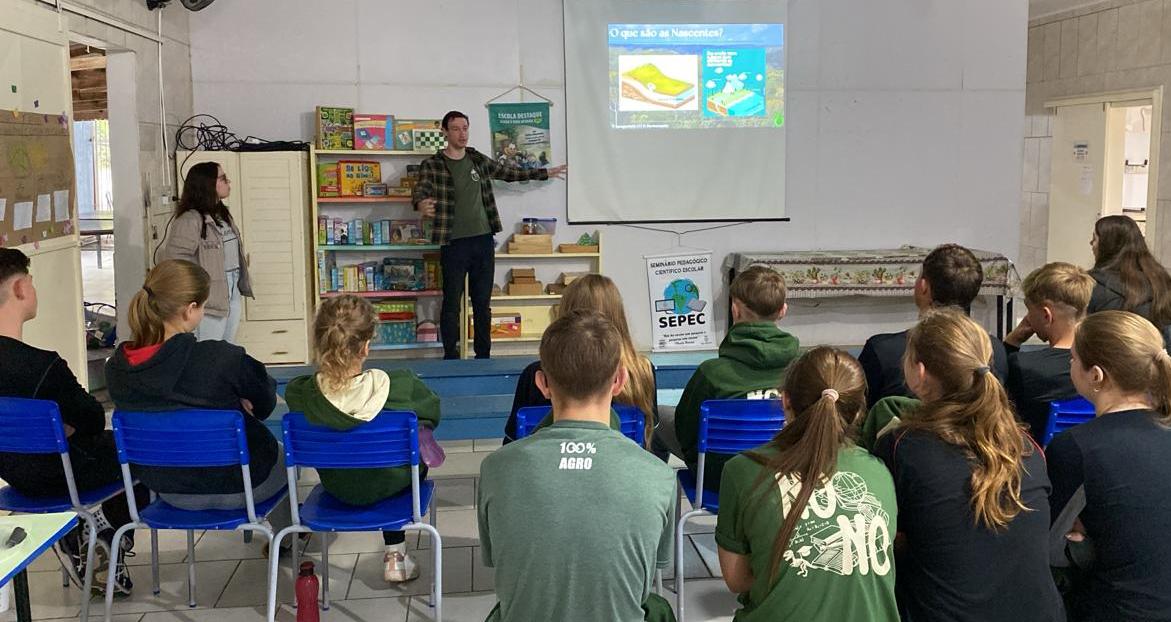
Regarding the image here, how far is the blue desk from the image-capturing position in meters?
1.90

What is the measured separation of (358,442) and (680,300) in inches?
184

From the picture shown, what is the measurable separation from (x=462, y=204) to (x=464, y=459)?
2.06 meters


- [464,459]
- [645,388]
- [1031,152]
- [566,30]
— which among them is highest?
[566,30]

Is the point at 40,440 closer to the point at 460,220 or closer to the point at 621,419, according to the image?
the point at 621,419

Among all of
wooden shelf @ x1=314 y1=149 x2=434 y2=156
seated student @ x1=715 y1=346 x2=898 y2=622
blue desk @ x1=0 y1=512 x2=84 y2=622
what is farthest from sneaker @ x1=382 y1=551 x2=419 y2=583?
wooden shelf @ x1=314 y1=149 x2=434 y2=156

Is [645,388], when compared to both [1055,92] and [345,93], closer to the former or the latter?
[345,93]

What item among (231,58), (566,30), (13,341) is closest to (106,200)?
(231,58)

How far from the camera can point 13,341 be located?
122 inches

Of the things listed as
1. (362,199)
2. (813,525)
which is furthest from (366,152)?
(813,525)

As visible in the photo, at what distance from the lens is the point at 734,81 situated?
7.12 m

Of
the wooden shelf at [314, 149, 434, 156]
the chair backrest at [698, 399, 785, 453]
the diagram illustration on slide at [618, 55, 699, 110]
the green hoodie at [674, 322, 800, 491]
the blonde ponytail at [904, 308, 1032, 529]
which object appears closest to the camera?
the blonde ponytail at [904, 308, 1032, 529]

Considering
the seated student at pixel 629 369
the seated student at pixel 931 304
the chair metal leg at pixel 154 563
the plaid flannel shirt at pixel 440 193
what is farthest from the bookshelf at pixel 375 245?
the seated student at pixel 931 304

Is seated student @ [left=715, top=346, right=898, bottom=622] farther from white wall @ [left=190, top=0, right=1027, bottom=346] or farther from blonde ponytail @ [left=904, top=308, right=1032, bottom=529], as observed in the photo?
white wall @ [left=190, top=0, right=1027, bottom=346]

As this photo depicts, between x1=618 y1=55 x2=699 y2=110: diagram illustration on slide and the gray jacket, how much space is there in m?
3.02
